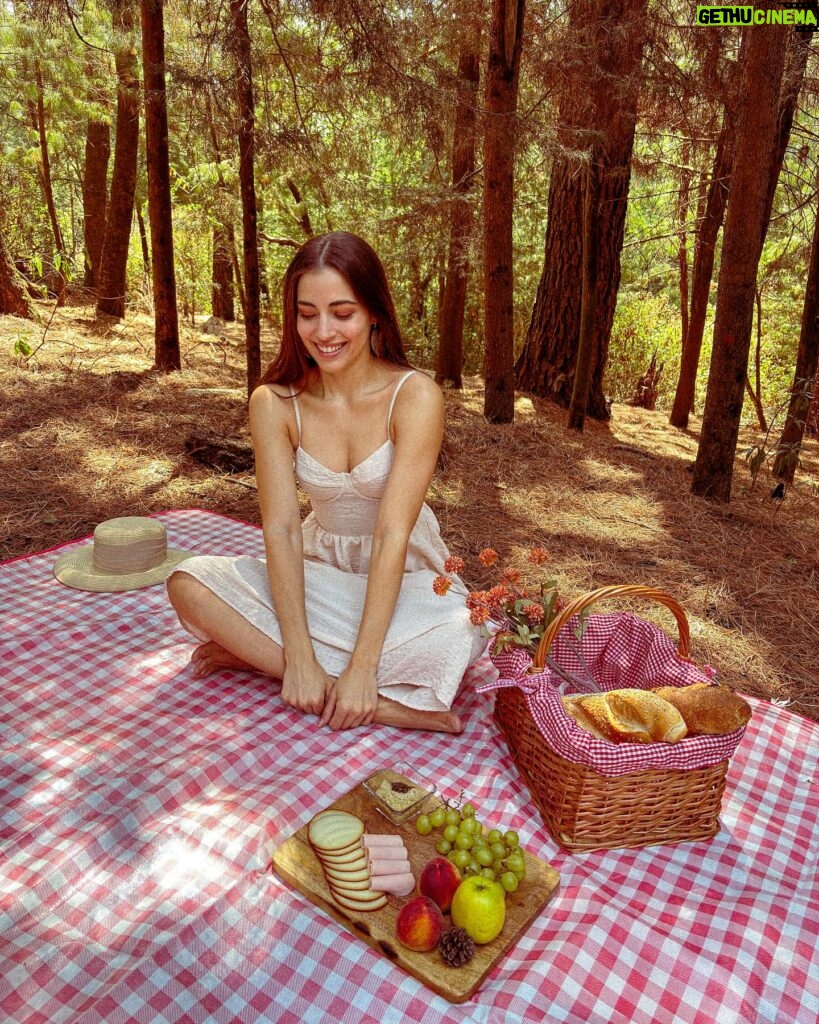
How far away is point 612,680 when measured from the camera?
2.27m

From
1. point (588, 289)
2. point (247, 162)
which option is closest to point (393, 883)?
point (247, 162)

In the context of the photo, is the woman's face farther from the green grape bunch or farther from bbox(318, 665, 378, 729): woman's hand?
the green grape bunch

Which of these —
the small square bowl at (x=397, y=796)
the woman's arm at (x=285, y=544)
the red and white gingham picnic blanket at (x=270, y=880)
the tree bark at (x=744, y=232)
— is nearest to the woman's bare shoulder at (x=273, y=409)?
the woman's arm at (x=285, y=544)

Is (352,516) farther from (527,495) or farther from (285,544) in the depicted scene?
(527,495)

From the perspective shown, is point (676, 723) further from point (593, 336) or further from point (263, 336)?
point (263, 336)

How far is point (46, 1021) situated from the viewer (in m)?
1.38

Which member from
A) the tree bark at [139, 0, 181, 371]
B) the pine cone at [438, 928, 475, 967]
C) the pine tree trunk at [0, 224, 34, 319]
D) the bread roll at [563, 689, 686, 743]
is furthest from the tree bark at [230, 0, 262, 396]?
the pine cone at [438, 928, 475, 967]

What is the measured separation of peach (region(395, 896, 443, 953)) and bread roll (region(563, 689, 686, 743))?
1.83 ft

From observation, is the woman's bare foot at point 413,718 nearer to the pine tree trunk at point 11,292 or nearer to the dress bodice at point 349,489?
the dress bodice at point 349,489

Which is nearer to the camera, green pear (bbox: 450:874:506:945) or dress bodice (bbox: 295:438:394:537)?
green pear (bbox: 450:874:506:945)

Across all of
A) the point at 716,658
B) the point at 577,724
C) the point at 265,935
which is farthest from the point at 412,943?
the point at 716,658

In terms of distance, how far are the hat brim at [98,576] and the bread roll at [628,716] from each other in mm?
1838

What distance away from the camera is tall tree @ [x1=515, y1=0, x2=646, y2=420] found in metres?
4.99

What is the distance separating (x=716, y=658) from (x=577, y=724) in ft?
4.91
